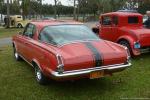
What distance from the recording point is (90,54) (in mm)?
6668

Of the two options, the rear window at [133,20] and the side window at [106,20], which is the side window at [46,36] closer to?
the side window at [106,20]

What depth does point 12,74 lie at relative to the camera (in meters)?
8.86

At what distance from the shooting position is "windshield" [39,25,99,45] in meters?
7.43

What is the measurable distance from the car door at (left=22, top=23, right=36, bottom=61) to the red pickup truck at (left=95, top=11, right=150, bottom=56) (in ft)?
12.1

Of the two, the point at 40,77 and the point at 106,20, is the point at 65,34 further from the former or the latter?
the point at 106,20

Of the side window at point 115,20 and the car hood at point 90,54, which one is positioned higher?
the side window at point 115,20

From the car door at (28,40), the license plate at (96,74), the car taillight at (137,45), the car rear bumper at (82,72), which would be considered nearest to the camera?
the car rear bumper at (82,72)

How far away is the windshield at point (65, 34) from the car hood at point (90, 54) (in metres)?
0.34

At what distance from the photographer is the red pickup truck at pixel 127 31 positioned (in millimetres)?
10789

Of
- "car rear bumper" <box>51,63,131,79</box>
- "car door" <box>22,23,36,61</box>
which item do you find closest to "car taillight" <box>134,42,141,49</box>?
"car door" <box>22,23,36,61</box>

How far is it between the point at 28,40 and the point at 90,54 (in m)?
2.65

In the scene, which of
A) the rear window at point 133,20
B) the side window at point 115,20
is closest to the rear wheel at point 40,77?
the side window at point 115,20

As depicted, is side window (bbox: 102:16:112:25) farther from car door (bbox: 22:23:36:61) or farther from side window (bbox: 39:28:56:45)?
side window (bbox: 39:28:56:45)

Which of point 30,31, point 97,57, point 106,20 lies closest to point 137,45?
point 106,20
